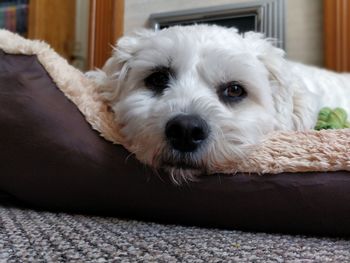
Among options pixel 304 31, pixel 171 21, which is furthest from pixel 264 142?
pixel 171 21

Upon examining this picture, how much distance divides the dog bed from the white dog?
0.05m

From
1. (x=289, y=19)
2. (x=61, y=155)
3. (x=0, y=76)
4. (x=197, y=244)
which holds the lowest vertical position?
(x=197, y=244)

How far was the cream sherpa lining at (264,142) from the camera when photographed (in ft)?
→ 3.05

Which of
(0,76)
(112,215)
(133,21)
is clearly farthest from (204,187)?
(133,21)

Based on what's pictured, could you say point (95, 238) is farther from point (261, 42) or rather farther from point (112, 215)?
point (261, 42)

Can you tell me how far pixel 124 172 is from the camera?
3.28 ft

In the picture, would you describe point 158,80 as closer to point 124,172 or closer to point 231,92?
point 231,92

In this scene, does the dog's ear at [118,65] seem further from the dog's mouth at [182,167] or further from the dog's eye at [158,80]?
the dog's mouth at [182,167]

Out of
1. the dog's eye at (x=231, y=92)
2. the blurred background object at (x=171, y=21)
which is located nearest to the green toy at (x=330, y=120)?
the dog's eye at (x=231, y=92)

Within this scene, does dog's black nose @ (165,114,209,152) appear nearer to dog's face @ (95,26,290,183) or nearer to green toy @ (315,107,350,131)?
dog's face @ (95,26,290,183)

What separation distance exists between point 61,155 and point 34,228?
205 mm

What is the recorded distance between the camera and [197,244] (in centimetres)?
79

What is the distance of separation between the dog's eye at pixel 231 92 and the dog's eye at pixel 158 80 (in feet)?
0.47

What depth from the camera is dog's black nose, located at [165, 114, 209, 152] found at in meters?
0.95
